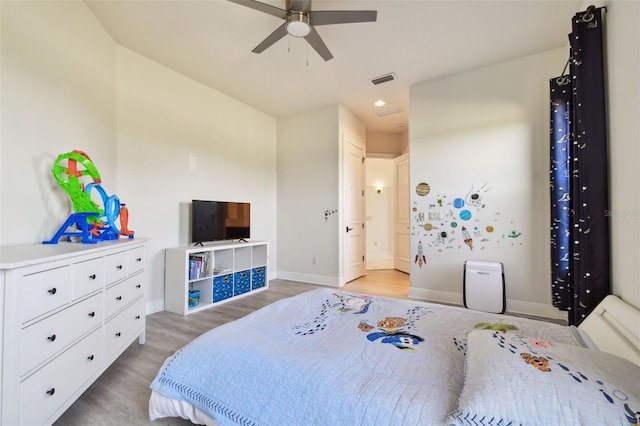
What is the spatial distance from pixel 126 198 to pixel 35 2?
1.67 m

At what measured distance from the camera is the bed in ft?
2.32

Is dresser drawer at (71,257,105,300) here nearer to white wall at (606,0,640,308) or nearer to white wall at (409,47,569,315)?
white wall at (606,0,640,308)

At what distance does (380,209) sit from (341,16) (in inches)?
179

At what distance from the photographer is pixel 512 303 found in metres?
3.04

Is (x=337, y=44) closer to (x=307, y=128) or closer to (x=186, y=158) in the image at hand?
(x=307, y=128)

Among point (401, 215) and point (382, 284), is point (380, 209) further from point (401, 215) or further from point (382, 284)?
point (382, 284)

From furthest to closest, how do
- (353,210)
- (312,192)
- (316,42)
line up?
(353,210)
(312,192)
(316,42)

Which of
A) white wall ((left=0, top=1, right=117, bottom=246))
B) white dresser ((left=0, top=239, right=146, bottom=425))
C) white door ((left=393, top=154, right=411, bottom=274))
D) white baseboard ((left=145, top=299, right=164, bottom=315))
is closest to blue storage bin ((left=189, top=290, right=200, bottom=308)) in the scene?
white baseboard ((left=145, top=299, right=164, bottom=315))

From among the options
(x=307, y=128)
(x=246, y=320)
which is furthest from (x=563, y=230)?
(x=307, y=128)

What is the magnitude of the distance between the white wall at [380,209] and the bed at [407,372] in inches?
177

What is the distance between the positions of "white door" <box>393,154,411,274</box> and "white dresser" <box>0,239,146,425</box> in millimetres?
4946

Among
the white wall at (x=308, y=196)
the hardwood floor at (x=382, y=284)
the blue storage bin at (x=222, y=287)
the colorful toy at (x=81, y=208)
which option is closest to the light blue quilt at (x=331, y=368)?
the colorful toy at (x=81, y=208)

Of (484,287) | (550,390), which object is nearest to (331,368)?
(550,390)

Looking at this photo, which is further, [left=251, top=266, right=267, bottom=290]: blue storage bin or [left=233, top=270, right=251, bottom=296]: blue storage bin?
[left=251, top=266, right=267, bottom=290]: blue storage bin
